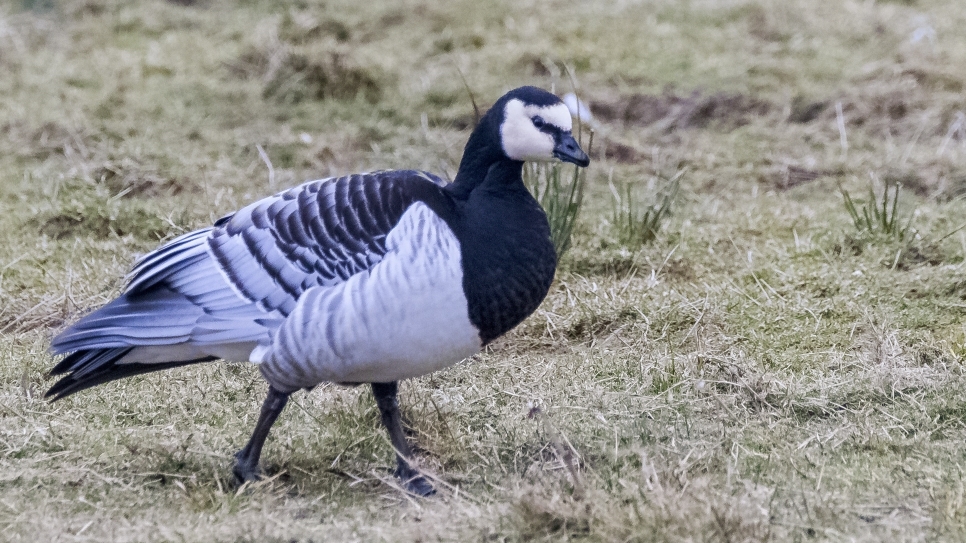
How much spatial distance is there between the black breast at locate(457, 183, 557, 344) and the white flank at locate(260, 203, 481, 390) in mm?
43

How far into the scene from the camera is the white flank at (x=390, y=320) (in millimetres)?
3096

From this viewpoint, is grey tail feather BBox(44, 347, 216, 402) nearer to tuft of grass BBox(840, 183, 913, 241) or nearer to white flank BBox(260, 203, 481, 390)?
white flank BBox(260, 203, 481, 390)

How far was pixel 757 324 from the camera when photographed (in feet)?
14.9

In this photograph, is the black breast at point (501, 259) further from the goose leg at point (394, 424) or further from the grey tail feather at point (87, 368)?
the grey tail feather at point (87, 368)

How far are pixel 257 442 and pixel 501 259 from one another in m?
0.94

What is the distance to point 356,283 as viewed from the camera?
3.16 meters

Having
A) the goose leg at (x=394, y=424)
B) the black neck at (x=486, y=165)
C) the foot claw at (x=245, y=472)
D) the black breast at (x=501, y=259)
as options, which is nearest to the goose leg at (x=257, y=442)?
the foot claw at (x=245, y=472)

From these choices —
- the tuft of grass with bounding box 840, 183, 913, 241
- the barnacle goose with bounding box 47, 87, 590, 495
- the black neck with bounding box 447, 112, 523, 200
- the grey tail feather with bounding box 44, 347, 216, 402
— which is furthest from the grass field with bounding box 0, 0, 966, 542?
the black neck with bounding box 447, 112, 523, 200

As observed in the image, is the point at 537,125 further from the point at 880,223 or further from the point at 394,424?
the point at 880,223

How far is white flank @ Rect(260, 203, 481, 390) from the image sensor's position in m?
3.10

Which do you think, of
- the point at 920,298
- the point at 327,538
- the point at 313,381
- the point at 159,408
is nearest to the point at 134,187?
the point at 159,408

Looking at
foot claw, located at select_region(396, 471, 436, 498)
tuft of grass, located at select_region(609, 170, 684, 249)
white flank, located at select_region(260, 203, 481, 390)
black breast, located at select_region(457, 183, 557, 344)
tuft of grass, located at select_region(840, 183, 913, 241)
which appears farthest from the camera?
tuft of grass, located at select_region(609, 170, 684, 249)

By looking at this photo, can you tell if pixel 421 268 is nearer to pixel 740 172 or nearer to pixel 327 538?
pixel 327 538

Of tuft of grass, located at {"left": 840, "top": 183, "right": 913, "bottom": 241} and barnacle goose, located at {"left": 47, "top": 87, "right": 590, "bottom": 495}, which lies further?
tuft of grass, located at {"left": 840, "top": 183, "right": 913, "bottom": 241}
